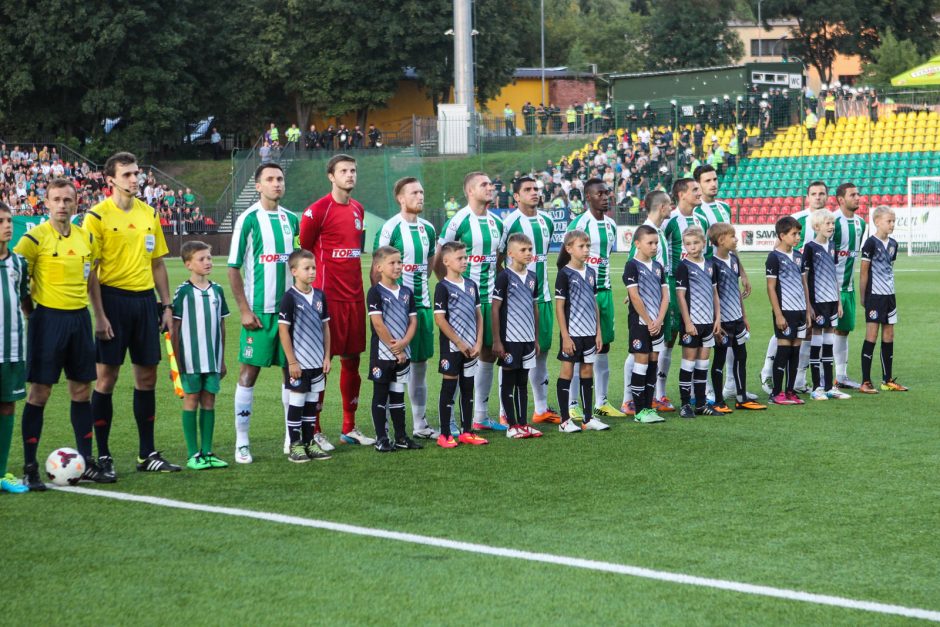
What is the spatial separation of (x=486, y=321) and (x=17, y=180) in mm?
34949

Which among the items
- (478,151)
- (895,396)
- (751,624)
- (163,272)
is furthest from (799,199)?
(751,624)

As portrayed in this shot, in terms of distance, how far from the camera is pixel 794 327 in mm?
10680

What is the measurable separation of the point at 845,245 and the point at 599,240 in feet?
9.59

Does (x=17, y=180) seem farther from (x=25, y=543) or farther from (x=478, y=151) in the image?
(x=25, y=543)

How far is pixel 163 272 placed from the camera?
26.4 ft

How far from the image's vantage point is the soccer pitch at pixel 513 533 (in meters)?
4.98

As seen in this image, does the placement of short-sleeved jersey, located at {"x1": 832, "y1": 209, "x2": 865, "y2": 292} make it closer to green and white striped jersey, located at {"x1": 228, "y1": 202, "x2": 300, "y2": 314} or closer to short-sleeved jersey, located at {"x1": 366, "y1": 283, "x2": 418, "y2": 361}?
short-sleeved jersey, located at {"x1": 366, "y1": 283, "x2": 418, "y2": 361}

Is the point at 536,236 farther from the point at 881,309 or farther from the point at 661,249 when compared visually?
the point at 881,309

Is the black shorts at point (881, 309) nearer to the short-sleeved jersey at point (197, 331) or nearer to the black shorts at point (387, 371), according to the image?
the black shorts at point (387, 371)

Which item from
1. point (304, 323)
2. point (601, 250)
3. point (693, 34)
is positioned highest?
point (693, 34)

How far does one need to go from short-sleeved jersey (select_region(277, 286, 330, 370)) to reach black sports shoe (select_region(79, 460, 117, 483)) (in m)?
1.45

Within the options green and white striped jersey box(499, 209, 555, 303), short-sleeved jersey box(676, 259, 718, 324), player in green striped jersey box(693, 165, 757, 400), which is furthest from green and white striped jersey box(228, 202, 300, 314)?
player in green striped jersey box(693, 165, 757, 400)

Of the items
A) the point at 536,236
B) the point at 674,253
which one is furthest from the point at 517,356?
the point at 674,253

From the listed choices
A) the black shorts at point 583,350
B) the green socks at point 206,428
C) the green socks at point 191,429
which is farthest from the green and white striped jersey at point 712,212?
the green socks at point 191,429
